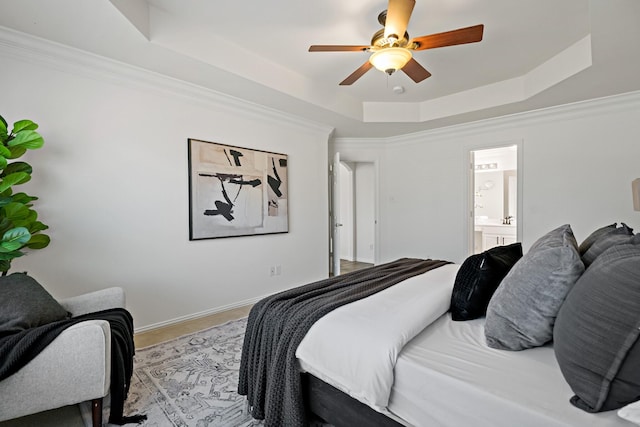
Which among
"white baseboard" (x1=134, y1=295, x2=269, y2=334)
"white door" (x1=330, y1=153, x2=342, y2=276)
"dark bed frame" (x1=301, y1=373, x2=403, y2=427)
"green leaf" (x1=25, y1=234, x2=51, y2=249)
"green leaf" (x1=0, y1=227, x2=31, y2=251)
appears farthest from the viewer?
"white door" (x1=330, y1=153, x2=342, y2=276)

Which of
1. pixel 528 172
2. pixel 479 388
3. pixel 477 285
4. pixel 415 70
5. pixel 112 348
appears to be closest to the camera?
pixel 479 388

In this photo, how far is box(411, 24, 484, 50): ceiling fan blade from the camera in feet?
6.68

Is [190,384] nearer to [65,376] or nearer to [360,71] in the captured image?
[65,376]

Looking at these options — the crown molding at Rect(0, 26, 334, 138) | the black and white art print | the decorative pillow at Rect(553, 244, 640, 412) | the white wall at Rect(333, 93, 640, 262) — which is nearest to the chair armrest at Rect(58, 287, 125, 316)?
the black and white art print

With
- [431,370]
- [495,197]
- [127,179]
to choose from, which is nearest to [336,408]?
[431,370]

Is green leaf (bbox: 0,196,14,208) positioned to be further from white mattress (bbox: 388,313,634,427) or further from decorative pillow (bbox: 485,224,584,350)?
decorative pillow (bbox: 485,224,584,350)

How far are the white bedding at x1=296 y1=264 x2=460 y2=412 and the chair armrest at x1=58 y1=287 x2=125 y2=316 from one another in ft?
5.03

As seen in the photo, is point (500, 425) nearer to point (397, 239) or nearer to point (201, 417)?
point (201, 417)

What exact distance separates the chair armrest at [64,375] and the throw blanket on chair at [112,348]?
4 centimetres

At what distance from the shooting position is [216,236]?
3.53 meters

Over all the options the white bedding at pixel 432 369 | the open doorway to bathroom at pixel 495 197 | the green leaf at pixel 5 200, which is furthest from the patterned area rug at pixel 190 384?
the open doorway to bathroom at pixel 495 197

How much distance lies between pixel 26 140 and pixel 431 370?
273cm

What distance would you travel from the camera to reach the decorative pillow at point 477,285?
1.60 metres

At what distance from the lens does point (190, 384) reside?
210cm
